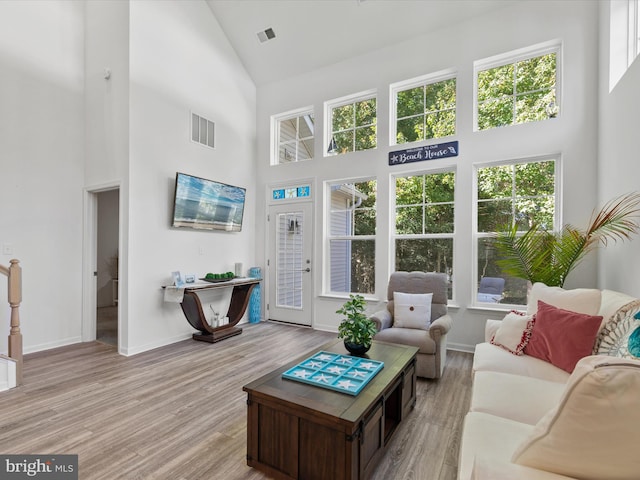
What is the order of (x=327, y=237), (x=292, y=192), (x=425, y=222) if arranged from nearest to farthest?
(x=425, y=222) < (x=327, y=237) < (x=292, y=192)

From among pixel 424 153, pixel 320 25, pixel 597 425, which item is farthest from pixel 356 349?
pixel 320 25

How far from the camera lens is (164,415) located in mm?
2441

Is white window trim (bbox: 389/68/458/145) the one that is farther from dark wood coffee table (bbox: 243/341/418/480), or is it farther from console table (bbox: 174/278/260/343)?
dark wood coffee table (bbox: 243/341/418/480)

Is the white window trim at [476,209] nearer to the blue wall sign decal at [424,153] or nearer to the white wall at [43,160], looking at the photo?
the blue wall sign decal at [424,153]

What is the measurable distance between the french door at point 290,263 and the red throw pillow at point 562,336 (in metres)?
3.33

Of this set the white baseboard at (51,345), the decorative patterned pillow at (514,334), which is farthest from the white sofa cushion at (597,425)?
the white baseboard at (51,345)

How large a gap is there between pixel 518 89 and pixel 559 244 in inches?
81.6

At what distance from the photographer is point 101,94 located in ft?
13.6

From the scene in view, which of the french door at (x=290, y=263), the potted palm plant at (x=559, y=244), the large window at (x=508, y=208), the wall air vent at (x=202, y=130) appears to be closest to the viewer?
the potted palm plant at (x=559, y=244)

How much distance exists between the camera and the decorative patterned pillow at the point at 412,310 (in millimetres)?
3508

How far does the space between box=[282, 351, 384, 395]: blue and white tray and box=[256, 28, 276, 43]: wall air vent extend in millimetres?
4918

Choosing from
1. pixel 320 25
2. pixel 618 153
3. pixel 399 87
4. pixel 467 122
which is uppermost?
pixel 320 25

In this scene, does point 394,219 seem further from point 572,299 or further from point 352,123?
point 572,299

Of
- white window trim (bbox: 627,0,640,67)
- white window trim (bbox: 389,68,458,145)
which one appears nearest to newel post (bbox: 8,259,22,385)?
white window trim (bbox: 389,68,458,145)
